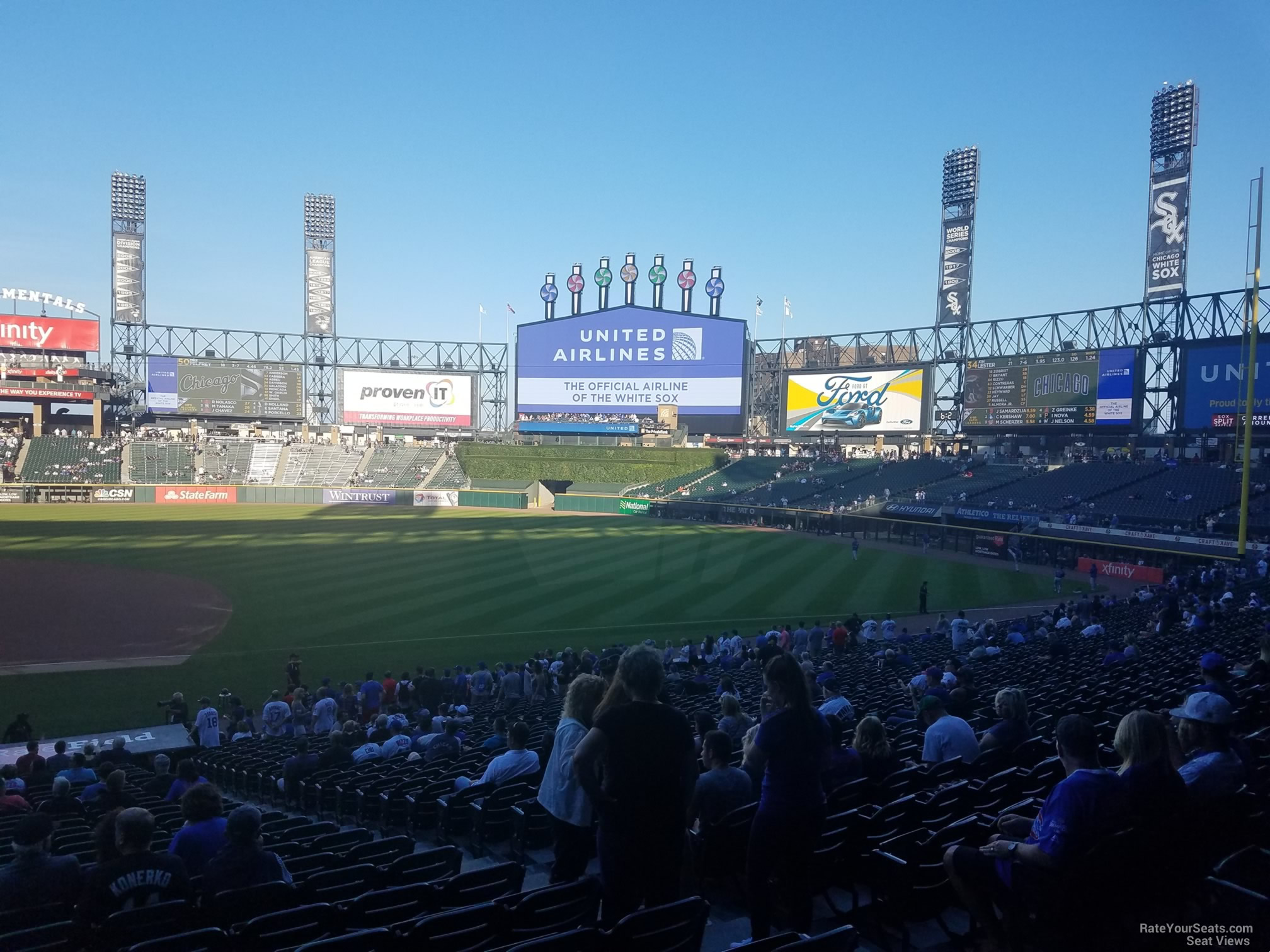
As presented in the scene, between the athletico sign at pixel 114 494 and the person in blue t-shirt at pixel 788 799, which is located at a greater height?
the person in blue t-shirt at pixel 788 799

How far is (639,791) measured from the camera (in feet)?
11.7

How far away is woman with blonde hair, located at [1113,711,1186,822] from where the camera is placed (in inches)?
140

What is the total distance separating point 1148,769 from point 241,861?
13.4 feet

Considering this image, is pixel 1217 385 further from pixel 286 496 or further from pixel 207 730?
pixel 286 496

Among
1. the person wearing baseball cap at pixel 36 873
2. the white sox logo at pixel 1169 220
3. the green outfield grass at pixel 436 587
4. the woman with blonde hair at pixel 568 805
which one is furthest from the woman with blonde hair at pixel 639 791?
the white sox logo at pixel 1169 220

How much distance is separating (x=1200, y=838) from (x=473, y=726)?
9650 mm

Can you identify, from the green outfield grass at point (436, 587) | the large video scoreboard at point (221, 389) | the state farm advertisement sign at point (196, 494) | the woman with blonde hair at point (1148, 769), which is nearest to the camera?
the woman with blonde hair at point (1148, 769)

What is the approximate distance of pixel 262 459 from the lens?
73.5 meters

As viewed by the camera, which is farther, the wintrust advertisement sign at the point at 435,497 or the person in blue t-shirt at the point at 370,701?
the wintrust advertisement sign at the point at 435,497

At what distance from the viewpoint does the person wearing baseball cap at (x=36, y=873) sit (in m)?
4.07

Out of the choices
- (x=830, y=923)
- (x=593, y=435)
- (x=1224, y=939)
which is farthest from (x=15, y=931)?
(x=593, y=435)

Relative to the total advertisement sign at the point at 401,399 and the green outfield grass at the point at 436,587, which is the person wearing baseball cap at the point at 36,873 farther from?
the total advertisement sign at the point at 401,399

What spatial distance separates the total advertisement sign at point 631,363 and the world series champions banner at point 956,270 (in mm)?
14744

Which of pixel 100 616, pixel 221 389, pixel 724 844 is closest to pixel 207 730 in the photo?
pixel 724 844
